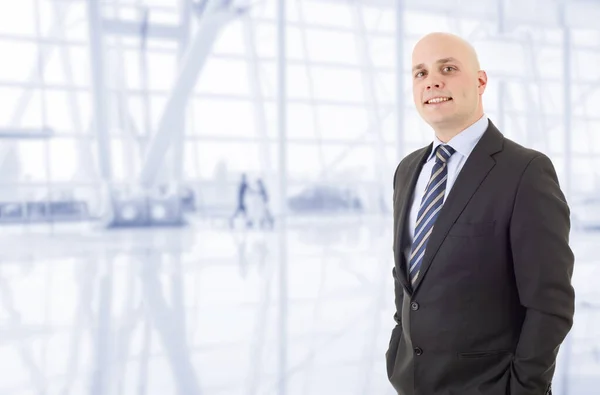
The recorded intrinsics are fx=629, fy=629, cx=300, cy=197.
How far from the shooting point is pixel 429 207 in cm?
163

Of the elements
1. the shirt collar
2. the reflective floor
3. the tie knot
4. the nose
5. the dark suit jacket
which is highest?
the nose

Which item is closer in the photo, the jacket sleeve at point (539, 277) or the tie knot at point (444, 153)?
the jacket sleeve at point (539, 277)

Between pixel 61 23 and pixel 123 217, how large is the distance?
341 inches

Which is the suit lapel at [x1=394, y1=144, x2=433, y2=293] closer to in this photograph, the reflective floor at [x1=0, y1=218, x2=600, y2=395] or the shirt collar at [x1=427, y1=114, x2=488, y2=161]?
the shirt collar at [x1=427, y1=114, x2=488, y2=161]

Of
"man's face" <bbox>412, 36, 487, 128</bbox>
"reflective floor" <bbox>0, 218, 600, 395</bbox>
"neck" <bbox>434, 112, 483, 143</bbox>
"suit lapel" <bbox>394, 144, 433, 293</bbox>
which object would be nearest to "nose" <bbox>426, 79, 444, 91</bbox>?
"man's face" <bbox>412, 36, 487, 128</bbox>

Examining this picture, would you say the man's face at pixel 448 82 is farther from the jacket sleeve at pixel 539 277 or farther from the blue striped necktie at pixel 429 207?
the jacket sleeve at pixel 539 277

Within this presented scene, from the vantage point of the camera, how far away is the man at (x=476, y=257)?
1.45 m

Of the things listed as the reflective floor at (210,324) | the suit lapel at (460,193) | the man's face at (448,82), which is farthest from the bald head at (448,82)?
the reflective floor at (210,324)

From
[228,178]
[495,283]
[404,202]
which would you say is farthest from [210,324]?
[228,178]

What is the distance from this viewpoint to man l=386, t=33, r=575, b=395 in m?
1.45

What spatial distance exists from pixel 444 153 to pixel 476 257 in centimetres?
31

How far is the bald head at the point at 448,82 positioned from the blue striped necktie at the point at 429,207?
0.27ft

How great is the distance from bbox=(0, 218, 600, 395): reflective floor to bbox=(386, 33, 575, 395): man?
185 centimetres

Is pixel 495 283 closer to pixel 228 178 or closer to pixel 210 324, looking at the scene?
pixel 210 324
